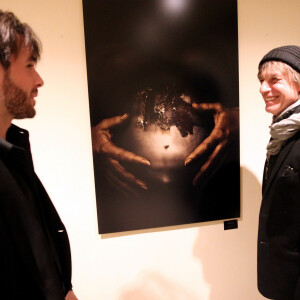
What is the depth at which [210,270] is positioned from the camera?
1551mm

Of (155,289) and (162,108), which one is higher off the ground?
(162,108)

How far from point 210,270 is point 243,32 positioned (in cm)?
154

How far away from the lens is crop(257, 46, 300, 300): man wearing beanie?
38.1 inches

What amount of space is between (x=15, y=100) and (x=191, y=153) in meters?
0.96

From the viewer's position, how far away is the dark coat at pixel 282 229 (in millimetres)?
962

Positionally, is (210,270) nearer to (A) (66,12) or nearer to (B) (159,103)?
(B) (159,103)

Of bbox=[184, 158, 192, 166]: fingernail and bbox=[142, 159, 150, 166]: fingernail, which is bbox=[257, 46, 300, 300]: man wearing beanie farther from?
bbox=[142, 159, 150, 166]: fingernail

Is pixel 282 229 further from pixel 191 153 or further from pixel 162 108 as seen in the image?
pixel 162 108

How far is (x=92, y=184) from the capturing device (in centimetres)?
132

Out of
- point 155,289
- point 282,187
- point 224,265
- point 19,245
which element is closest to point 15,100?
point 19,245

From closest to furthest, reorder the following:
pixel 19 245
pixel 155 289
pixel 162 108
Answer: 1. pixel 19 245
2. pixel 162 108
3. pixel 155 289

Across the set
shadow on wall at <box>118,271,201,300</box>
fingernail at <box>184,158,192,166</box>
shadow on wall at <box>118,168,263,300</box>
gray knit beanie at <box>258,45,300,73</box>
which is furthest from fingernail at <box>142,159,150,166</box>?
gray knit beanie at <box>258,45,300,73</box>

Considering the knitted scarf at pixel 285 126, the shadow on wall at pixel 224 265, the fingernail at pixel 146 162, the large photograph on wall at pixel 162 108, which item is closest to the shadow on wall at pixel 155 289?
the shadow on wall at pixel 224 265

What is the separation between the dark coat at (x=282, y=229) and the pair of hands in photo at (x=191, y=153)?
0.37m
